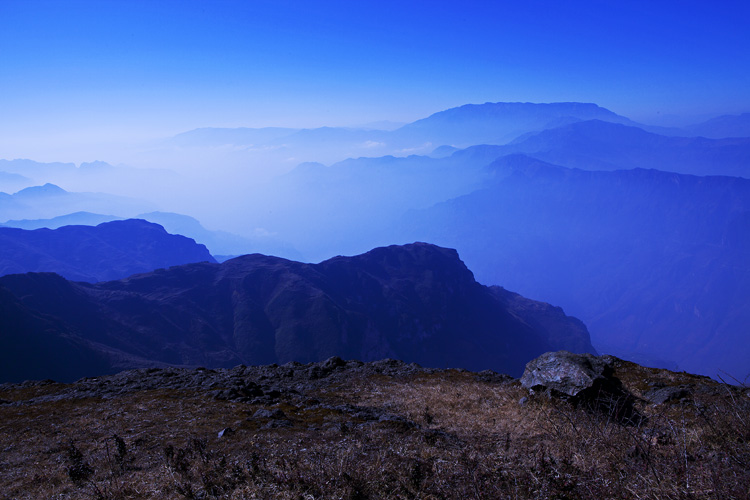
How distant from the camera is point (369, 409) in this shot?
54.0ft

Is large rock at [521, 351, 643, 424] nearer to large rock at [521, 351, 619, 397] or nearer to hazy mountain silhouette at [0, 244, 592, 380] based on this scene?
large rock at [521, 351, 619, 397]

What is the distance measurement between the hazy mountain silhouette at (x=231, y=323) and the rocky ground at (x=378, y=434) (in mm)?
104022

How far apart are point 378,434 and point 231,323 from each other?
15221 centimetres

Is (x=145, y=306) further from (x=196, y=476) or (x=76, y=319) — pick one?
(x=196, y=476)

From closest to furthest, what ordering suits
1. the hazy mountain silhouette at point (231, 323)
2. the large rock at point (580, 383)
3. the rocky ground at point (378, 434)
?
the rocky ground at point (378, 434) → the large rock at point (580, 383) → the hazy mountain silhouette at point (231, 323)

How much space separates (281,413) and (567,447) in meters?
10.1

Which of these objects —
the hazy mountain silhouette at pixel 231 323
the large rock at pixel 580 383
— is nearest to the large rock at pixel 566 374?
the large rock at pixel 580 383

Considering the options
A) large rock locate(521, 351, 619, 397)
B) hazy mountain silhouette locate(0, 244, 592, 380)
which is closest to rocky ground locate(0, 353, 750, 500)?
large rock locate(521, 351, 619, 397)

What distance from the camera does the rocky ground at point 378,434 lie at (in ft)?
23.6

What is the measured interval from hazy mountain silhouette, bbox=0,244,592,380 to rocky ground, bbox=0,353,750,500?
10402 cm

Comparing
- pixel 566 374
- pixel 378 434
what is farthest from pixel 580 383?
pixel 378 434

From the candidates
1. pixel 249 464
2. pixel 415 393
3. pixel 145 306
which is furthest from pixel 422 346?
pixel 249 464

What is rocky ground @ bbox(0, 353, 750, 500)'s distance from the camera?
7191mm

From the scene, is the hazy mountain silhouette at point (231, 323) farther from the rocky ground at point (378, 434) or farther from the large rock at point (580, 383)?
the large rock at point (580, 383)
